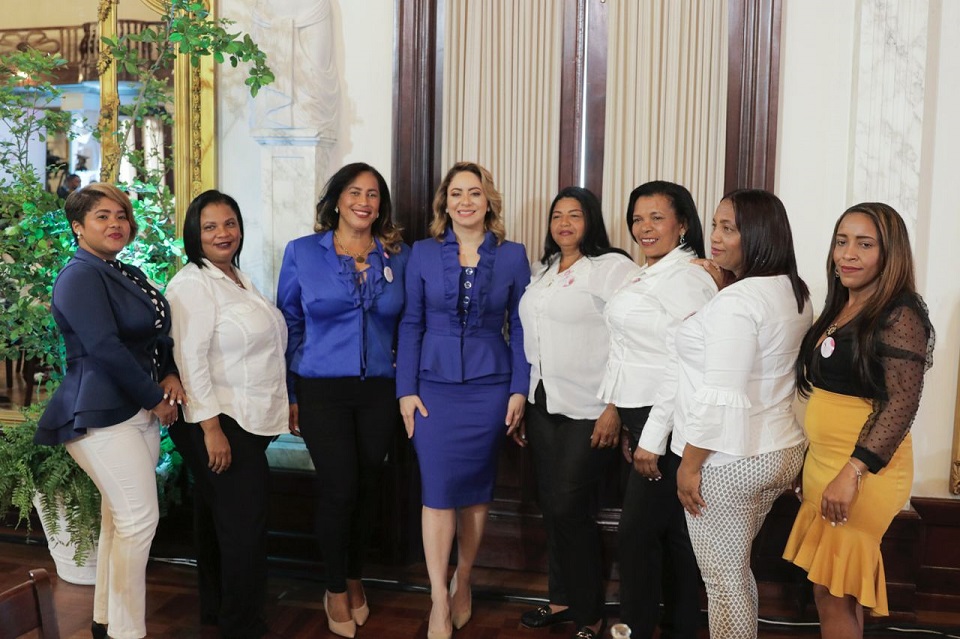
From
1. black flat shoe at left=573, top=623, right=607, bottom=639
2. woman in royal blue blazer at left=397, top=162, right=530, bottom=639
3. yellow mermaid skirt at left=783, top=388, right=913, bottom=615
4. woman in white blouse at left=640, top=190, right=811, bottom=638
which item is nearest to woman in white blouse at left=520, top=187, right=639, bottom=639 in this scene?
black flat shoe at left=573, top=623, right=607, bottom=639

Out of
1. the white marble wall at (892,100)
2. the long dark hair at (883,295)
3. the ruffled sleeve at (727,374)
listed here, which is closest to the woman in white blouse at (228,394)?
the ruffled sleeve at (727,374)

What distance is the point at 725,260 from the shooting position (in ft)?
7.65

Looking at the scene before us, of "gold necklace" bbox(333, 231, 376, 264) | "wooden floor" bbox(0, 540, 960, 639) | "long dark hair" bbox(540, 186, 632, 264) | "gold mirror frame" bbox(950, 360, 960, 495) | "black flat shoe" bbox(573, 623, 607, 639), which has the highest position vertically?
"long dark hair" bbox(540, 186, 632, 264)

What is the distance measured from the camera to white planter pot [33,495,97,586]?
3.56m

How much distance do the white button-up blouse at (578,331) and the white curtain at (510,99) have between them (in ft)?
2.71

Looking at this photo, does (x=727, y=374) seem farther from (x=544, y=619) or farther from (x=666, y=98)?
(x=666, y=98)

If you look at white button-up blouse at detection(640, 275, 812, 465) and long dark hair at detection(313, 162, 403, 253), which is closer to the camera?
white button-up blouse at detection(640, 275, 812, 465)

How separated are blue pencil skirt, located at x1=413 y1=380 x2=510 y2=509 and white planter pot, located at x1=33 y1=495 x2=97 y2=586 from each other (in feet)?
5.11

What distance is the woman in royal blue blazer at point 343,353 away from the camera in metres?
3.14

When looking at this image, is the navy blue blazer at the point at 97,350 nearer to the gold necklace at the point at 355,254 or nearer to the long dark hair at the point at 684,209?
the gold necklace at the point at 355,254

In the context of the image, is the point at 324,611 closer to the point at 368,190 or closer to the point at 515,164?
the point at 368,190

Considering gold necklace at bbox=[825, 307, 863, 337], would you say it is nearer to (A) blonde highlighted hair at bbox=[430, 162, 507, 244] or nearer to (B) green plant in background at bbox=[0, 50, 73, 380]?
(A) blonde highlighted hair at bbox=[430, 162, 507, 244]

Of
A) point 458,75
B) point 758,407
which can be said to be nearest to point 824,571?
point 758,407

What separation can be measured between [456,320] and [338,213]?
65 centimetres
